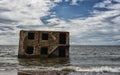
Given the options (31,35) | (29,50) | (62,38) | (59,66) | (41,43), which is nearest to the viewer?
(59,66)

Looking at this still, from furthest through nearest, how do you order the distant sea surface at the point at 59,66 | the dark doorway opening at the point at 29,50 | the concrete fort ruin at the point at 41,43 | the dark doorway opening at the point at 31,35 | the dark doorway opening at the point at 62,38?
1. the dark doorway opening at the point at 62,38
2. the dark doorway opening at the point at 29,50
3. the dark doorway opening at the point at 31,35
4. the concrete fort ruin at the point at 41,43
5. the distant sea surface at the point at 59,66

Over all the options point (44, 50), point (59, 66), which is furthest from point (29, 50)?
point (59, 66)

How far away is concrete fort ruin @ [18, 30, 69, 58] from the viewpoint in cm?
3997

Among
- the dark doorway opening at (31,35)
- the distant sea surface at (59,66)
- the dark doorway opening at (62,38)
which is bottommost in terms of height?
the distant sea surface at (59,66)

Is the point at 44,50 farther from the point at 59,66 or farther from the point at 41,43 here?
the point at 59,66

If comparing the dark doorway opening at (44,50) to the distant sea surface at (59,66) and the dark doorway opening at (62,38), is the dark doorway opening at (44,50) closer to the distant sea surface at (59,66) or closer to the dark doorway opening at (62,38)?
the distant sea surface at (59,66)

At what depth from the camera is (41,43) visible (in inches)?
1582

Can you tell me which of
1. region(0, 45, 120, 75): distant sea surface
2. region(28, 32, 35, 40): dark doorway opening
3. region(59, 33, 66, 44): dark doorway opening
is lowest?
region(0, 45, 120, 75): distant sea surface

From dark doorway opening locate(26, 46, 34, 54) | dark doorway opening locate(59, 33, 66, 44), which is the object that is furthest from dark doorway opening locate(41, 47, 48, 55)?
dark doorway opening locate(59, 33, 66, 44)

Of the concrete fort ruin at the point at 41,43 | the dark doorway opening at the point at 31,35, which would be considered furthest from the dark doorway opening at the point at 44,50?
the dark doorway opening at the point at 31,35

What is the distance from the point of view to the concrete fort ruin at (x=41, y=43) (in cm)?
3997

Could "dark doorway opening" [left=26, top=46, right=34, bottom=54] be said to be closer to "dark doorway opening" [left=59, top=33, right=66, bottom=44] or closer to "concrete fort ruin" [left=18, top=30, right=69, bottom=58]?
"concrete fort ruin" [left=18, top=30, right=69, bottom=58]

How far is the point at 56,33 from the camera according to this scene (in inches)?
1590

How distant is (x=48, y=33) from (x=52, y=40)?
1349 mm
